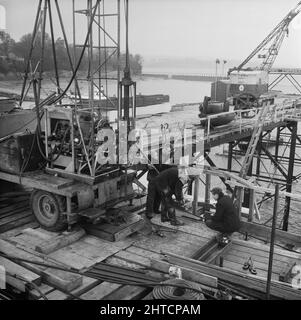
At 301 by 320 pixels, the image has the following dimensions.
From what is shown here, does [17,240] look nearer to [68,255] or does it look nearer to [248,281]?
[68,255]

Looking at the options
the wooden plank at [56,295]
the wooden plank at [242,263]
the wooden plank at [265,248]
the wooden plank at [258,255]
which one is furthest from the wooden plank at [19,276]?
the wooden plank at [265,248]

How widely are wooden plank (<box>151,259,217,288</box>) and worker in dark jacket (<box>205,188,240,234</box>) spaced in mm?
1892

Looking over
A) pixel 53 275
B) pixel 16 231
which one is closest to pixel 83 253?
pixel 53 275

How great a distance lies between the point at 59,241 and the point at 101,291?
5.94ft

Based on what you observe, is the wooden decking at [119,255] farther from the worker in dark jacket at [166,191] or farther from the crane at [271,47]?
the crane at [271,47]

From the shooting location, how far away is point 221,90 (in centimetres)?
3262

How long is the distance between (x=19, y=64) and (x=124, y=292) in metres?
10.3

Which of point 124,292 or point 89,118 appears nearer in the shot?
point 124,292

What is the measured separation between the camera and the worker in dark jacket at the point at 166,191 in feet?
31.0

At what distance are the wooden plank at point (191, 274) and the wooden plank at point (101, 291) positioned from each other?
0.80 meters

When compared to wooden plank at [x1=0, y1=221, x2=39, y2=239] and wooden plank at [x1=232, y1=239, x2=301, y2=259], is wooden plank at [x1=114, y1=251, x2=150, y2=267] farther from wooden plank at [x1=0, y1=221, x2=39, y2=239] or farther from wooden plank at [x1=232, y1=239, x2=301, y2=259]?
wooden plank at [x1=0, y1=221, x2=39, y2=239]

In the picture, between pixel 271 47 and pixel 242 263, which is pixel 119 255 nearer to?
pixel 242 263

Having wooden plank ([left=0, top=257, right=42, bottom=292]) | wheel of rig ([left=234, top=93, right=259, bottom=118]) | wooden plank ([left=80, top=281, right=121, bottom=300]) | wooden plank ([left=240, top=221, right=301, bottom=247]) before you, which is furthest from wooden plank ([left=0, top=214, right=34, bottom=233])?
wheel of rig ([left=234, top=93, right=259, bottom=118])
